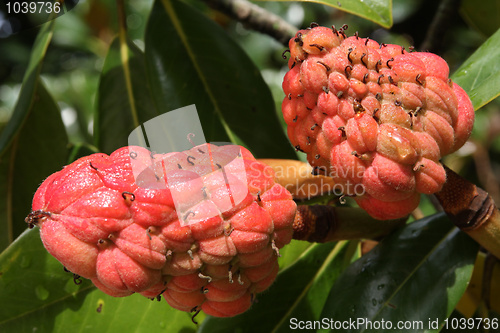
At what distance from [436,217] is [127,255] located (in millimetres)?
891

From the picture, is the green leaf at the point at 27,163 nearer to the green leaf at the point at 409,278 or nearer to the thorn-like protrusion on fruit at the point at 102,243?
the thorn-like protrusion on fruit at the point at 102,243

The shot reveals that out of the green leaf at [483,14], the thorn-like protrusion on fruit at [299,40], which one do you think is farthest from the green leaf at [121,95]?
the green leaf at [483,14]

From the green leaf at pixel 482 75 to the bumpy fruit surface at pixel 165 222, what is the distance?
0.60 metres

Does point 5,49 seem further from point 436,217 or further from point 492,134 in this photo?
Answer: point 492,134

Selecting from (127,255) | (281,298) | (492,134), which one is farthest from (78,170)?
(492,134)

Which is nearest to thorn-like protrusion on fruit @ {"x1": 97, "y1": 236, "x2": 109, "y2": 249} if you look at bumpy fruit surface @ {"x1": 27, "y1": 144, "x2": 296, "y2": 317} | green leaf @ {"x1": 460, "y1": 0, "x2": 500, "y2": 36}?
bumpy fruit surface @ {"x1": 27, "y1": 144, "x2": 296, "y2": 317}

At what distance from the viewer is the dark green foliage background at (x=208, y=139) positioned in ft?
4.38

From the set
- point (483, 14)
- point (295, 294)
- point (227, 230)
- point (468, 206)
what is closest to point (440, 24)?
point (483, 14)

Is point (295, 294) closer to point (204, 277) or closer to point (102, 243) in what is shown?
point (204, 277)

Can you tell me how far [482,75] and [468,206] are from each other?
39 cm

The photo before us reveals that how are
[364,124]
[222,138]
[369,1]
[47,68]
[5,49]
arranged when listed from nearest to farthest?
1. [364,124]
2. [369,1]
3. [222,138]
4. [5,49]
5. [47,68]

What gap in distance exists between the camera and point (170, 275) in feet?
3.20

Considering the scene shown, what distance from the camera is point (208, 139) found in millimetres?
1487

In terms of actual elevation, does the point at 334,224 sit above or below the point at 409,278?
above
